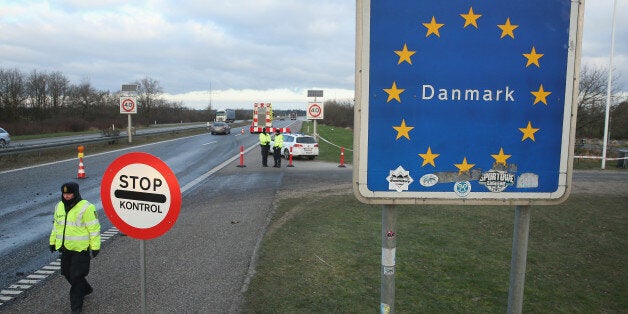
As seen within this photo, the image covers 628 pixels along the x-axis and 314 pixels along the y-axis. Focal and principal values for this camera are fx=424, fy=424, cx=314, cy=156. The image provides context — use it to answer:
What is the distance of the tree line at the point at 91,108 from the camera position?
3479cm

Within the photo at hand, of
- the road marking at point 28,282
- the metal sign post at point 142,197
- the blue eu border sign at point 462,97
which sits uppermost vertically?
the blue eu border sign at point 462,97

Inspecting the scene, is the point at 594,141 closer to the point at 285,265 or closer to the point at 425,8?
the point at 285,265

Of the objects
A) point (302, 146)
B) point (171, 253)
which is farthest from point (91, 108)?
point (171, 253)

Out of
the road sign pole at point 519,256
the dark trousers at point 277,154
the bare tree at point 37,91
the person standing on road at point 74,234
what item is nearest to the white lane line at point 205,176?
the dark trousers at point 277,154

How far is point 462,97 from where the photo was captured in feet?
8.20

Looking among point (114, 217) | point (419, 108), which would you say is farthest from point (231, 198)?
point (419, 108)

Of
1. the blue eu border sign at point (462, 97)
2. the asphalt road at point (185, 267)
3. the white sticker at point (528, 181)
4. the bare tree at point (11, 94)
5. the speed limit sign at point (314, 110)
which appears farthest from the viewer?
the bare tree at point (11, 94)

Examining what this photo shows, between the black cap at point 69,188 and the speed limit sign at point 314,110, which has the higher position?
the speed limit sign at point 314,110

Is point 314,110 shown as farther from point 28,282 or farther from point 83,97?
point 83,97

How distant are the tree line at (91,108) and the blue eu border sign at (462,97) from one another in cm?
3328

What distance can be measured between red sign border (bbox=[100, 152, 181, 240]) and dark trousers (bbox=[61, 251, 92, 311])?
2291 millimetres

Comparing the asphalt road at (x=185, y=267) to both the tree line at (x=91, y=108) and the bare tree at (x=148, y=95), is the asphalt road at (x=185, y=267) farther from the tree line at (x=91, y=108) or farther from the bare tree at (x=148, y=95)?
the bare tree at (x=148, y=95)

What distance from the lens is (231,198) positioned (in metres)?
12.3

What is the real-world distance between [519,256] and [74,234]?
500cm
